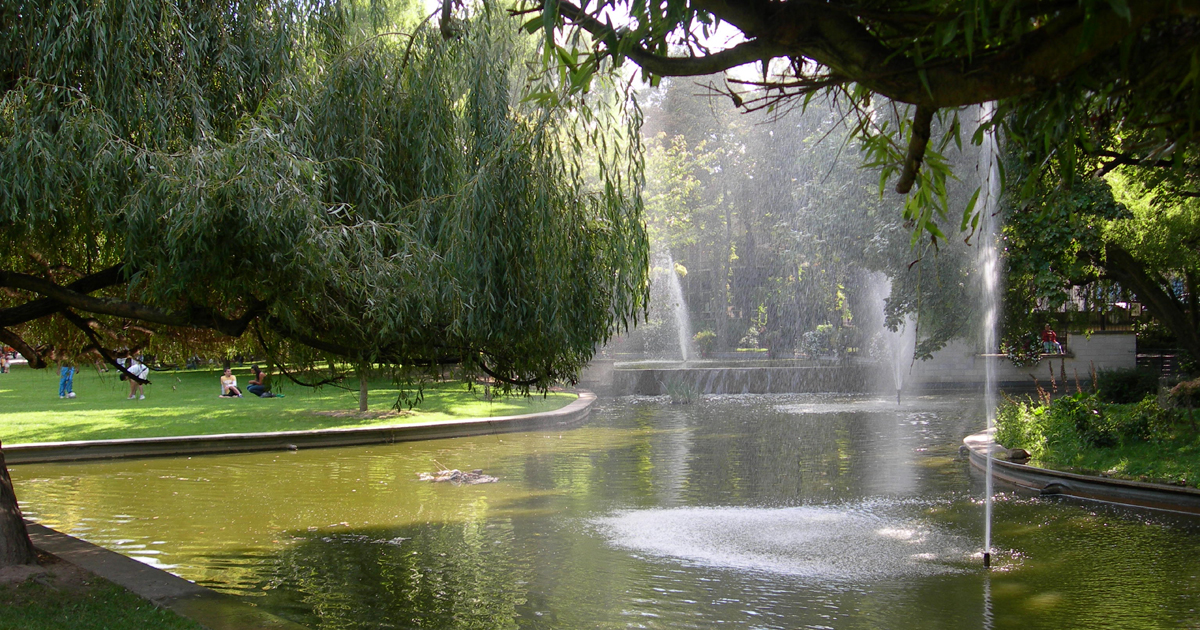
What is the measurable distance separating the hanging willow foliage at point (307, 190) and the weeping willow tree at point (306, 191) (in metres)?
0.02

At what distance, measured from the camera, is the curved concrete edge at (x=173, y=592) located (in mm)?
6113

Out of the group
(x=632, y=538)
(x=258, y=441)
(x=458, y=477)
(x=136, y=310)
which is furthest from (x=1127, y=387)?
(x=136, y=310)

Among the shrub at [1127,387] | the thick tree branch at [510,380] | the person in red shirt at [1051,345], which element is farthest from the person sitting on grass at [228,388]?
the person in red shirt at [1051,345]

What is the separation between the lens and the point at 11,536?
7051 mm

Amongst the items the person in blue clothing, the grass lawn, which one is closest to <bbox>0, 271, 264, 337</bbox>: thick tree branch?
the grass lawn

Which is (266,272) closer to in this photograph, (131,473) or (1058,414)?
(131,473)

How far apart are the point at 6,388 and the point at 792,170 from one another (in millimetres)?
31356

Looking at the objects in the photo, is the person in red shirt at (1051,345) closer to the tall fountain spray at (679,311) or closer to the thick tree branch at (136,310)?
the tall fountain spray at (679,311)

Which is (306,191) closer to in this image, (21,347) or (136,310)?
(136,310)

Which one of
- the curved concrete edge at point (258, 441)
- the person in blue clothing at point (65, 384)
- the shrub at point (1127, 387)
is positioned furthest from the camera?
the person in blue clothing at point (65, 384)

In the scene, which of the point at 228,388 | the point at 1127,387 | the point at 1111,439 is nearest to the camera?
the point at 1111,439

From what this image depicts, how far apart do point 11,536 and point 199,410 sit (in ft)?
47.6

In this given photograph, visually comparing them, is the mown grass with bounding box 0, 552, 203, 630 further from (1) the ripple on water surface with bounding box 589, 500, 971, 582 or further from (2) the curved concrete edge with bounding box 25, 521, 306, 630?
(1) the ripple on water surface with bounding box 589, 500, 971, 582

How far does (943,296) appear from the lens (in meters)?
21.4
